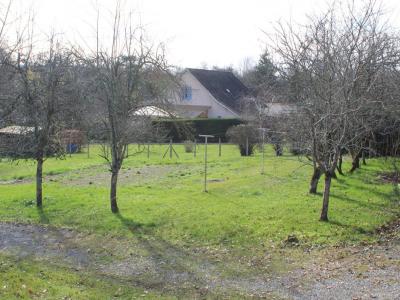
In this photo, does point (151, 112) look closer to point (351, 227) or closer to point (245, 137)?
point (351, 227)

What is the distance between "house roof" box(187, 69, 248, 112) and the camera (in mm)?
46750

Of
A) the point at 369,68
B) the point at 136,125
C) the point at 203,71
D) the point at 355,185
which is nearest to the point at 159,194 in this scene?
the point at 136,125

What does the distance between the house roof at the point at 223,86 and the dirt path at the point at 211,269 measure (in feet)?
119

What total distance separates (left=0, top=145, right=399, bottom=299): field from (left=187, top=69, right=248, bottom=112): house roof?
91.3ft

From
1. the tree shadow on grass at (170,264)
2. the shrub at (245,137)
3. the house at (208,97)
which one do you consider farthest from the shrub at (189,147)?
the tree shadow on grass at (170,264)

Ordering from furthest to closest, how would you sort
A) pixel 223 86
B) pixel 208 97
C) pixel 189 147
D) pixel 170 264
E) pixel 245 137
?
pixel 223 86, pixel 208 97, pixel 189 147, pixel 245 137, pixel 170 264

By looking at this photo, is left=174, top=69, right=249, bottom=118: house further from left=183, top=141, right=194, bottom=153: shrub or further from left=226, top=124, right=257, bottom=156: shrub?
left=226, top=124, right=257, bottom=156: shrub

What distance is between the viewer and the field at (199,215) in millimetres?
8840

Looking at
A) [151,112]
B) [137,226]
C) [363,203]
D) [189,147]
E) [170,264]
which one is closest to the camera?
[170,264]

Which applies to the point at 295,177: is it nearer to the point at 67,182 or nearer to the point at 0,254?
the point at 67,182

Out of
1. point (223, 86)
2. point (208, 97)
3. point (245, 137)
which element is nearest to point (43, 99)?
Result: point (245, 137)

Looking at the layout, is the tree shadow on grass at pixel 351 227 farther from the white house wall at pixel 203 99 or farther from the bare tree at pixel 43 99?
the white house wall at pixel 203 99

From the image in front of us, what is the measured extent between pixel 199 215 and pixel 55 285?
5.00m

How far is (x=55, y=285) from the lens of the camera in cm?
706
